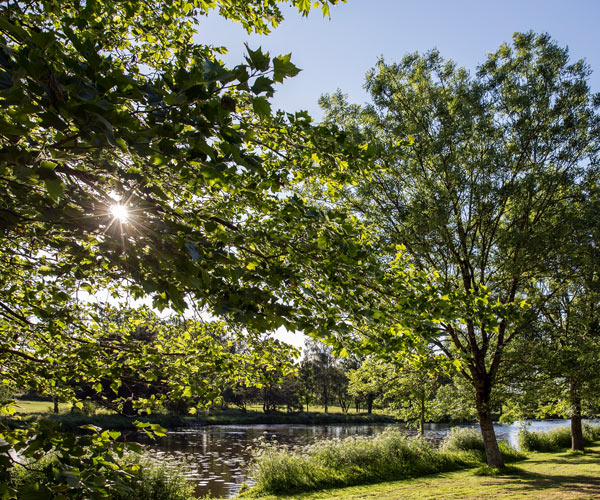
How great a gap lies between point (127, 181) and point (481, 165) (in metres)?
11.2

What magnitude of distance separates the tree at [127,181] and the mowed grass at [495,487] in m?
7.82

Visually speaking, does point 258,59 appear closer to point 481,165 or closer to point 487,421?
point 481,165

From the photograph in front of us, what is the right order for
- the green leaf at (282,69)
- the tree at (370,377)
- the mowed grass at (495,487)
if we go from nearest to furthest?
the green leaf at (282,69) → the mowed grass at (495,487) → the tree at (370,377)

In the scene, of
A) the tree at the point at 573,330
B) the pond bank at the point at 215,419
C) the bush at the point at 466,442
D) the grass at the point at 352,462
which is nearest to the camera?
the tree at the point at 573,330

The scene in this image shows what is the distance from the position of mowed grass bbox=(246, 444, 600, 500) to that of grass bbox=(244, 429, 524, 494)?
87 cm

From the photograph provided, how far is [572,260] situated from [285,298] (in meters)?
10.9

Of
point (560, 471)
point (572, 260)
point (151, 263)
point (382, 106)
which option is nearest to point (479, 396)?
point (560, 471)

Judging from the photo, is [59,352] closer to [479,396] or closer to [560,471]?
[479,396]

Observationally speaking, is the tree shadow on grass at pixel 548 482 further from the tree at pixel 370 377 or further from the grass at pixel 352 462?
the tree at pixel 370 377

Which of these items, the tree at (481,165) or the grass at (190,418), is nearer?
the tree at (481,165)

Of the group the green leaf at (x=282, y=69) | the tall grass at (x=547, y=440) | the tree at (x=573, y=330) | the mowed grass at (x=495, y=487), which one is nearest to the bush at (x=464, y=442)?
the tall grass at (x=547, y=440)

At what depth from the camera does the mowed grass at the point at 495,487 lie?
9492 millimetres

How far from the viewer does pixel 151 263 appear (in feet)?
9.37

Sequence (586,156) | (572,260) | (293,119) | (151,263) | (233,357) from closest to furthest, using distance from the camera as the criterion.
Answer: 1. (151,263)
2. (293,119)
3. (233,357)
4. (572,260)
5. (586,156)
